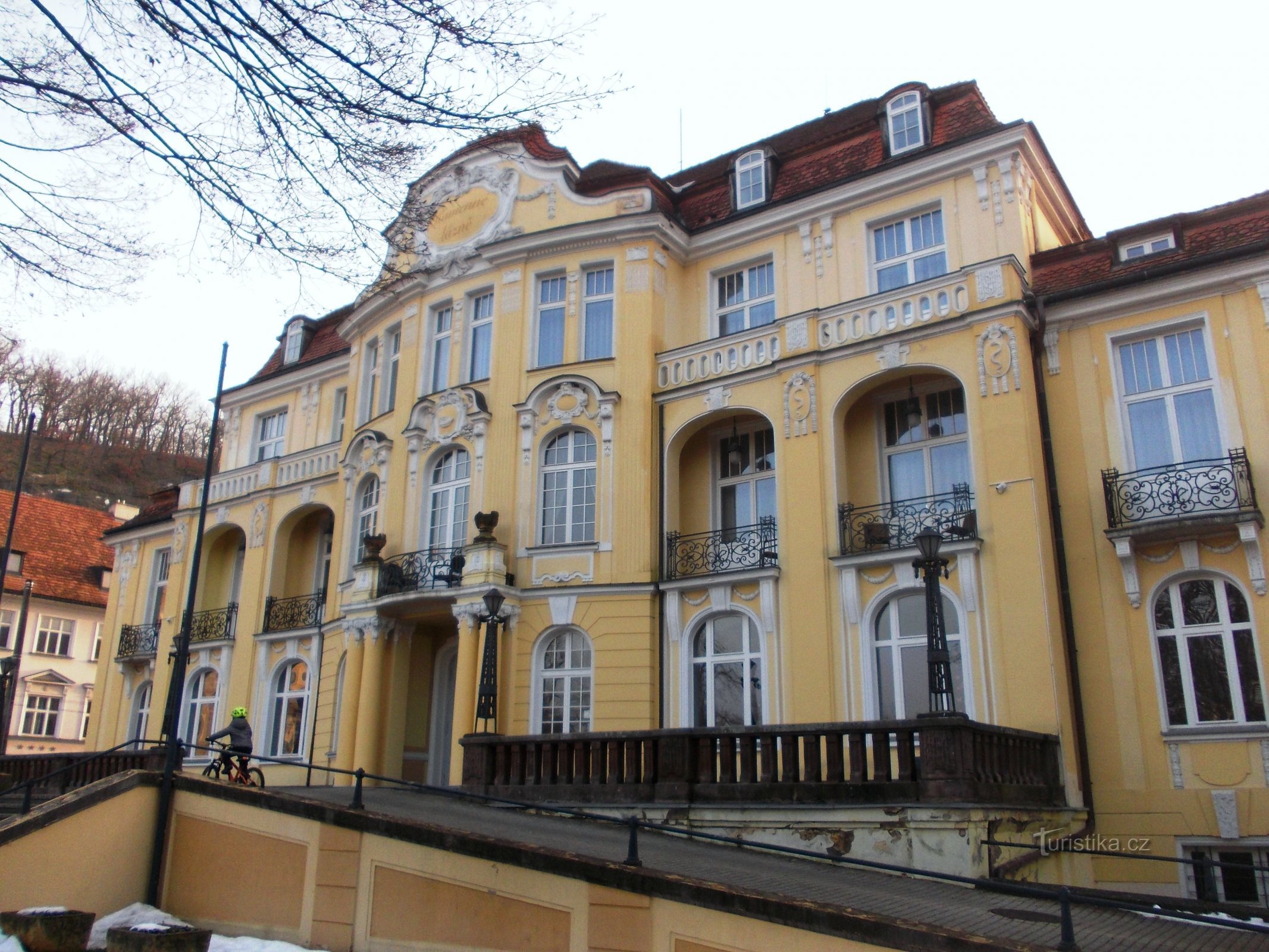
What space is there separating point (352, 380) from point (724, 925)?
19343 mm

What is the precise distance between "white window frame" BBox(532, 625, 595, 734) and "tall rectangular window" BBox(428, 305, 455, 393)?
20.2 feet

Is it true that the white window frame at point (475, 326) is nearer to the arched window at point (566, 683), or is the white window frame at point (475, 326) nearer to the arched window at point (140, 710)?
the arched window at point (566, 683)

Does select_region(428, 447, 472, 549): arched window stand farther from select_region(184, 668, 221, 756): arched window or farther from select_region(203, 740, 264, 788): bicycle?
select_region(184, 668, 221, 756): arched window

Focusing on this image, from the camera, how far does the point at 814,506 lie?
18.2m

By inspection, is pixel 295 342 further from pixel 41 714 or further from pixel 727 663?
pixel 41 714

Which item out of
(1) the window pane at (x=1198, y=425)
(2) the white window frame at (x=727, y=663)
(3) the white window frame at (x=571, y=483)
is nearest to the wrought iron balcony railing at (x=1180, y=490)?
(1) the window pane at (x=1198, y=425)

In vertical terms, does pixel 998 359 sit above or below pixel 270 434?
below

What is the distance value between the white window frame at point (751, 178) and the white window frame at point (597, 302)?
305 centimetres

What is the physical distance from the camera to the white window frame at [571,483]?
20500 mm

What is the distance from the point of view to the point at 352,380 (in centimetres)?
2564

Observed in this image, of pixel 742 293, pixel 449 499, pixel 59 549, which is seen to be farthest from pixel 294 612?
pixel 59 549

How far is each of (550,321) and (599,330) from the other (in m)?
1.11

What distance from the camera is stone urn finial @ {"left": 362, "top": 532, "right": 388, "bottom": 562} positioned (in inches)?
849

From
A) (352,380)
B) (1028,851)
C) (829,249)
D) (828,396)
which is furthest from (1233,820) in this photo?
(352,380)
